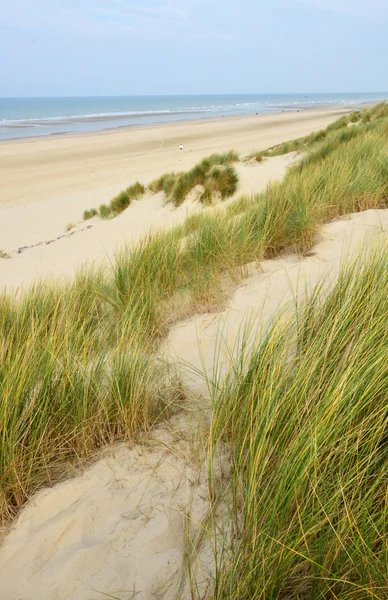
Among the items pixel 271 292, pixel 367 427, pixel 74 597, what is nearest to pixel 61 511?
pixel 74 597

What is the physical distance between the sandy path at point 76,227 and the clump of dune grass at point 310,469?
3.62m

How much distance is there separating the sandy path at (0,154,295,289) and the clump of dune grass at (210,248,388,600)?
362cm

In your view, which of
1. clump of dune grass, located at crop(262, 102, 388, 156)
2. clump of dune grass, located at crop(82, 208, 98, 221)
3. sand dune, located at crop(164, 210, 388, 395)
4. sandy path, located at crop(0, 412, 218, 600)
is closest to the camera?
sandy path, located at crop(0, 412, 218, 600)

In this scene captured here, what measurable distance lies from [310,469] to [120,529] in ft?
2.15

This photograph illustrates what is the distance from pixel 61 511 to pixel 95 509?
13cm

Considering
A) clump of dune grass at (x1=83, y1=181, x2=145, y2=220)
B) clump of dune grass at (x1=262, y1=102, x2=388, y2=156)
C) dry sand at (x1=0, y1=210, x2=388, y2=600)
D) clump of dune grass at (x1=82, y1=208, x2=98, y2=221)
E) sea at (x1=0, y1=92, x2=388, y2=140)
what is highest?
sea at (x1=0, y1=92, x2=388, y2=140)

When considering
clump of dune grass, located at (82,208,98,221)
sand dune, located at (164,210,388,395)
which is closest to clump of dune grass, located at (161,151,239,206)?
clump of dune grass, located at (82,208,98,221)

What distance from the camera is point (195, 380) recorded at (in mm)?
2234

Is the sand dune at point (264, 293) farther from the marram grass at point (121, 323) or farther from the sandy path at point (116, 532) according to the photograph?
the sandy path at point (116, 532)

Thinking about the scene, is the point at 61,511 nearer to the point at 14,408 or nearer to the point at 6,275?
the point at 14,408

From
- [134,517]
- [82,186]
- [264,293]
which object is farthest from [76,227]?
[134,517]

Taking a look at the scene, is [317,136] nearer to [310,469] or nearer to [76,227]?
[76,227]

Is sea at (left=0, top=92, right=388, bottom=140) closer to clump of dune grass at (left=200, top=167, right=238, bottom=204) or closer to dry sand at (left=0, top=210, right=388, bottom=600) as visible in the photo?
clump of dune grass at (left=200, top=167, right=238, bottom=204)

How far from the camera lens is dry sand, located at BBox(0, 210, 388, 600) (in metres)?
1.31
